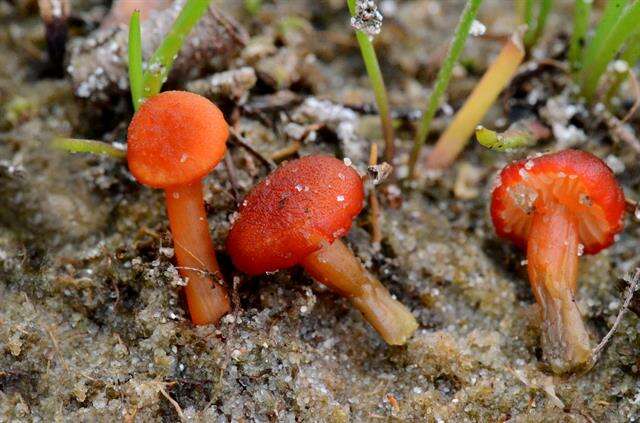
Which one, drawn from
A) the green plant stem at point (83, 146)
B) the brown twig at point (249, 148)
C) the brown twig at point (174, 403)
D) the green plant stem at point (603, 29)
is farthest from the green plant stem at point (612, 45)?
the brown twig at point (174, 403)

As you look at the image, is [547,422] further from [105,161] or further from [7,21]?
[7,21]

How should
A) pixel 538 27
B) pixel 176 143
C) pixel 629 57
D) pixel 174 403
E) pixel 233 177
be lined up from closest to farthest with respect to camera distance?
pixel 176 143 < pixel 174 403 < pixel 233 177 < pixel 629 57 < pixel 538 27

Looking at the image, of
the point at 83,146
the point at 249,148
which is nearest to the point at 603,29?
the point at 249,148

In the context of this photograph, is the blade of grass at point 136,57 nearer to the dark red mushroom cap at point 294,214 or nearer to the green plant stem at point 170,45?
the green plant stem at point 170,45

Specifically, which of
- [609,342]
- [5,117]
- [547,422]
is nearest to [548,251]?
[609,342]

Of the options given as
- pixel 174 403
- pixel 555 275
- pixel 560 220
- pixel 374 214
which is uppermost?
pixel 560 220

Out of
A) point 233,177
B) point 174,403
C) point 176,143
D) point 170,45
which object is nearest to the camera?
point 176,143

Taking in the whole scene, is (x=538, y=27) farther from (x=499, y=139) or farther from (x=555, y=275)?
(x=555, y=275)

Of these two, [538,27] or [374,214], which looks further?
[538,27]
